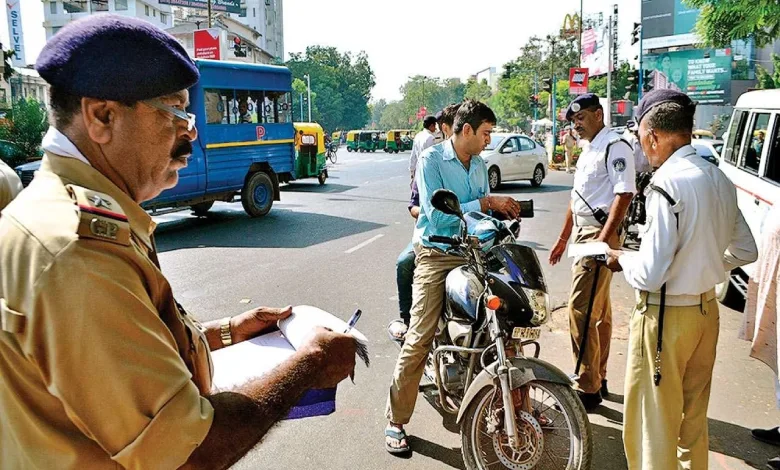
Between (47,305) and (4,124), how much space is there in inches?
872

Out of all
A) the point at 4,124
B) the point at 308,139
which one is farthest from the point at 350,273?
the point at 4,124

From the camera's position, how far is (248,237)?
34.5ft

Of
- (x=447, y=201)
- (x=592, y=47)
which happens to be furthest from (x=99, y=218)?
(x=592, y=47)

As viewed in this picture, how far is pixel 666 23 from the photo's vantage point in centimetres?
5844

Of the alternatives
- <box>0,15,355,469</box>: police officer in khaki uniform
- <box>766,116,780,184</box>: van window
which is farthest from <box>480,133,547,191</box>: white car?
<box>0,15,355,469</box>: police officer in khaki uniform

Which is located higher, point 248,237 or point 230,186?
point 230,186

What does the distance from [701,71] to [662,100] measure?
203ft

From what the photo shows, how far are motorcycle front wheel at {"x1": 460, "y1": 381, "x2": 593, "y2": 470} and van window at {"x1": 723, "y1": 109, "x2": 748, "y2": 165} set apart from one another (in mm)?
5134

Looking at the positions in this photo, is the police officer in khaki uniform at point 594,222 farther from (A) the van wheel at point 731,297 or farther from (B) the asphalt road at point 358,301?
(A) the van wheel at point 731,297

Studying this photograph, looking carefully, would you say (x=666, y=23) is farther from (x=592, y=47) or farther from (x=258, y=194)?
(x=258, y=194)

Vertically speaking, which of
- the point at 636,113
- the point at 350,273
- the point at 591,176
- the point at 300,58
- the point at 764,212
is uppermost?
the point at 300,58

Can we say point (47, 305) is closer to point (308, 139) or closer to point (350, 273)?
point (350, 273)

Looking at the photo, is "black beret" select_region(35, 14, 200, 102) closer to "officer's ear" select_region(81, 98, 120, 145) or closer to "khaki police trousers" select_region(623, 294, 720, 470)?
"officer's ear" select_region(81, 98, 120, 145)

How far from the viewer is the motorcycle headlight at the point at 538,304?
2.96 meters
